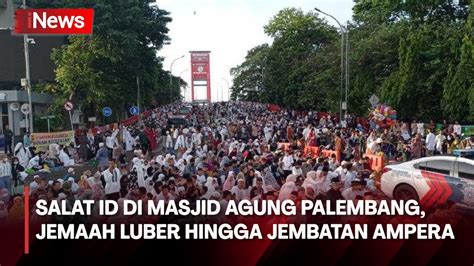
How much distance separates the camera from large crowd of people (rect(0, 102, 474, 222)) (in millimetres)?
10602

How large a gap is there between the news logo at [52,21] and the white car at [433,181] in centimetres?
1912

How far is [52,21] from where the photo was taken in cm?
2900

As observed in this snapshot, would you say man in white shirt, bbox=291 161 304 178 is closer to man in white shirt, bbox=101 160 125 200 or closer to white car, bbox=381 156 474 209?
white car, bbox=381 156 474 209

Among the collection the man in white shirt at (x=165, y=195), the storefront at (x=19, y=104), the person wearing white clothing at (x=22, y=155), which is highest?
the storefront at (x=19, y=104)

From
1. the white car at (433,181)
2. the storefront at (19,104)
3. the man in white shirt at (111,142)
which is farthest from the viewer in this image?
the storefront at (19,104)

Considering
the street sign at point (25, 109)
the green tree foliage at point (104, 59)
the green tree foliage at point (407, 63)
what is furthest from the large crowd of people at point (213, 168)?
the green tree foliage at point (104, 59)

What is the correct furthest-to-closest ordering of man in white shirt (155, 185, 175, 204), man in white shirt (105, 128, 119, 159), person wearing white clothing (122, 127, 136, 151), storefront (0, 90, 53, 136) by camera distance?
storefront (0, 90, 53, 136) < person wearing white clothing (122, 127, 136, 151) < man in white shirt (105, 128, 119, 159) < man in white shirt (155, 185, 175, 204)

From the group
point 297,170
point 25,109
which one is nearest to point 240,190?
point 297,170

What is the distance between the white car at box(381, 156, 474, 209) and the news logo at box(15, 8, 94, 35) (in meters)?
19.1

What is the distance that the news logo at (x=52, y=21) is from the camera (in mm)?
26562

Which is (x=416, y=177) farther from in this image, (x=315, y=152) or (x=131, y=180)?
(x=315, y=152)

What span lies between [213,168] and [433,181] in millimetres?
5247

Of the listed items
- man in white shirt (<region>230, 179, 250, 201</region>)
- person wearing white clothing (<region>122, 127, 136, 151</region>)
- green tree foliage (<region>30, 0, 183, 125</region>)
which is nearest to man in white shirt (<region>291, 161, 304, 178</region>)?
man in white shirt (<region>230, 179, 250, 201</region>)

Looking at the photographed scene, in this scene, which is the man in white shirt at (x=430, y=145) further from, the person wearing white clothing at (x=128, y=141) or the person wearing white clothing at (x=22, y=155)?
the person wearing white clothing at (x=22, y=155)
